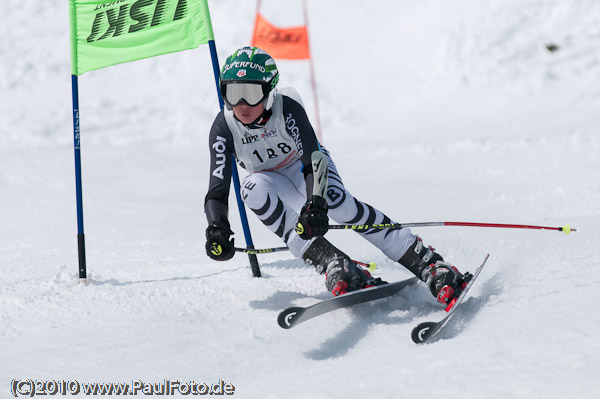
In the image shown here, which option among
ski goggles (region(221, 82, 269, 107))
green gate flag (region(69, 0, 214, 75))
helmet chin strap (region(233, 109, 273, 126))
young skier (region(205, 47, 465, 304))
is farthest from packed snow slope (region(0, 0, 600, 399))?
green gate flag (region(69, 0, 214, 75))

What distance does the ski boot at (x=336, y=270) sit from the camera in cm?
413

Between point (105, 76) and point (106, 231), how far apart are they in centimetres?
1055

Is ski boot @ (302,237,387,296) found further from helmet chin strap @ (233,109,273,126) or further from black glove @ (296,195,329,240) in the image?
helmet chin strap @ (233,109,273,126)

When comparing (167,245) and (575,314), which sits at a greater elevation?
(575,314)

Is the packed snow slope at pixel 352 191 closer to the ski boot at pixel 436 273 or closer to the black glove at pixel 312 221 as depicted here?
the ski boot at pixel 436 273

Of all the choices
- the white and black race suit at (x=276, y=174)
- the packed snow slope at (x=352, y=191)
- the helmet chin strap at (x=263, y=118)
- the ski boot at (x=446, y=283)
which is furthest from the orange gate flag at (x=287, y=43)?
the ski boot at (x=446, y=283)

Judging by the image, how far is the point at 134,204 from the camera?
9.39 metres

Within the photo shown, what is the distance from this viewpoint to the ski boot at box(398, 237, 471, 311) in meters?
3.95

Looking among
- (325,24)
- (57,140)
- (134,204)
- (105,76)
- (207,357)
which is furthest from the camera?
(325,24)

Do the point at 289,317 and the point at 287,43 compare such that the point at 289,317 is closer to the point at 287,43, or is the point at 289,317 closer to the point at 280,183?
the point at 280,183

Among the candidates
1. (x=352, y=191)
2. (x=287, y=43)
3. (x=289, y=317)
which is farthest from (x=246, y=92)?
(x=287, y=43)

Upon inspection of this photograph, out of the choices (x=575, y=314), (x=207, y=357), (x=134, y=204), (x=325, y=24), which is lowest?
(x=134, y=204)

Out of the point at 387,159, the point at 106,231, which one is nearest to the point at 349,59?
the point at 387,159

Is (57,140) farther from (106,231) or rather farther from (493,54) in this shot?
(493,54)
